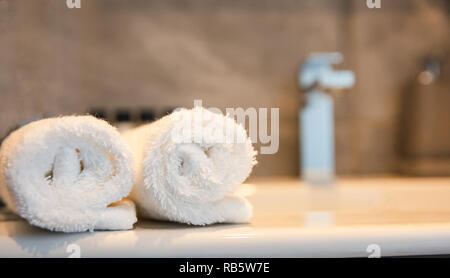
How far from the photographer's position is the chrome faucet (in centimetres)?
82

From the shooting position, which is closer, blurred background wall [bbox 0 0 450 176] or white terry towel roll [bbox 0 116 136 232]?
white terry towel roll [bbox 0 116 136 232]

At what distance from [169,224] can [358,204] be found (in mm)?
490

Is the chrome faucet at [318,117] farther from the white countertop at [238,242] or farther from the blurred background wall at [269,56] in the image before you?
the white countertop at [238,242]

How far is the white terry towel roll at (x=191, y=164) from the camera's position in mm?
324

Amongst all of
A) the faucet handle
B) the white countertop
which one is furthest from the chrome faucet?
the white countertop

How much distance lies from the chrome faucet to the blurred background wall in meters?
0.07

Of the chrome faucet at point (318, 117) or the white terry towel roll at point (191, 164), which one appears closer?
the white terry towel roll at point (191, 164)

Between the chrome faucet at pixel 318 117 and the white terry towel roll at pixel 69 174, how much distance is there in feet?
1.85

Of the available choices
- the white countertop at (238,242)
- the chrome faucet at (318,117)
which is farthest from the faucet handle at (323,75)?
the white countertop at (238,242)

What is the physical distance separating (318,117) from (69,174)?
61 centimetres

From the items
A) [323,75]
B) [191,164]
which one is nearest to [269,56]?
[323,75]

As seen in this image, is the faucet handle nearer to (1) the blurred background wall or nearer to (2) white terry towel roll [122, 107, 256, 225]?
(1) the blurred background wall

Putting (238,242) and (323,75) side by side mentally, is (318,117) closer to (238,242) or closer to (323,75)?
(323,75)

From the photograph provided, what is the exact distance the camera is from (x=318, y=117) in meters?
0.83
